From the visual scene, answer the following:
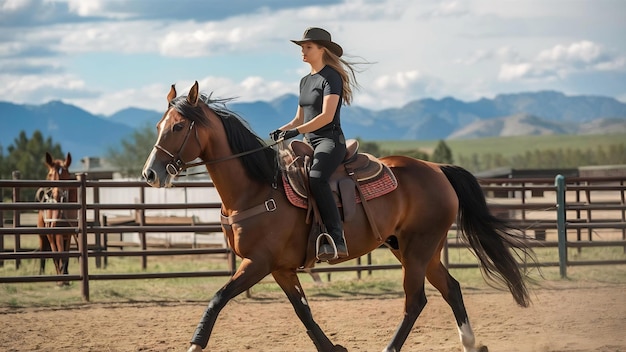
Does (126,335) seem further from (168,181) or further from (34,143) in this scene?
(34,143)

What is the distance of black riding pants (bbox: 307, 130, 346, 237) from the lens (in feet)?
21.6

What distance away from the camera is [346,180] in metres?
6.89

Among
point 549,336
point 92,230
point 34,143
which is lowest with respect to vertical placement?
point 549,336

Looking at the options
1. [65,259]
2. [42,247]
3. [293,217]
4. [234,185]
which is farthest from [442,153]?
[234,185]

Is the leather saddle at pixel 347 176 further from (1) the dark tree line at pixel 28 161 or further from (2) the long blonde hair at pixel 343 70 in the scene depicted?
(1) the dark tree line at pixel 28 161

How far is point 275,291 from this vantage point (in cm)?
1160

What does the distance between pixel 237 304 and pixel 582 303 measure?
4.20m

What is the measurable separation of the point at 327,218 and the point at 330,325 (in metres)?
2.73

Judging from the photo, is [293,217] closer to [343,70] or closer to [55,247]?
[343,70]

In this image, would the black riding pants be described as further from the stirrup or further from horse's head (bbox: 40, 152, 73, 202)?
horse's head (bbox: 40, 152, 73, 202)

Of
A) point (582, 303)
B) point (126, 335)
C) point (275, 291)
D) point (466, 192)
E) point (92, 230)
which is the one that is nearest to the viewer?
A: point (466, 192)

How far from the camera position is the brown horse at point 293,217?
6.23 metres

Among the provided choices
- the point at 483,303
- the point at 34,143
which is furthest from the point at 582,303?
the point at 34,143

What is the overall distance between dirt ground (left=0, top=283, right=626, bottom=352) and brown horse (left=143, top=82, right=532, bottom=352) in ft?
2.77
